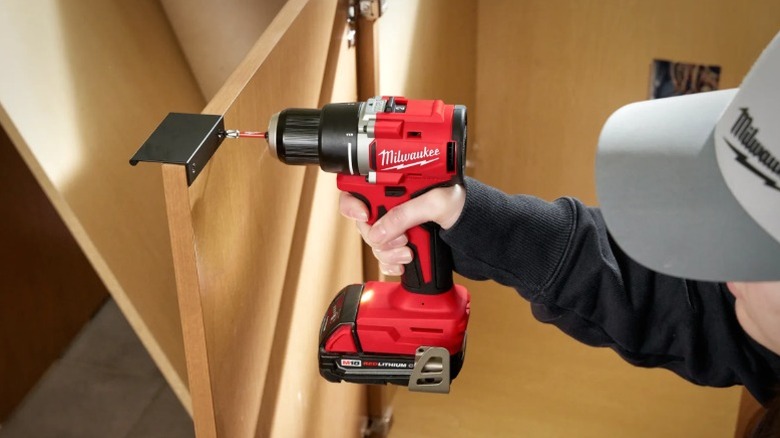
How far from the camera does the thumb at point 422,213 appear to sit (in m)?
0.89

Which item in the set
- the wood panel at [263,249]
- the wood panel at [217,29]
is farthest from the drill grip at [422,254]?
the wood panel at [217,29]

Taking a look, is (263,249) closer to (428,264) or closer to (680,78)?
(428,264)

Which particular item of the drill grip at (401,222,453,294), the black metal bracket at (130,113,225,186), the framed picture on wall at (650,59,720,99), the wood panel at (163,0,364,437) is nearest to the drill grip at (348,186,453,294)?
the drill grip at (401,222,453,294)

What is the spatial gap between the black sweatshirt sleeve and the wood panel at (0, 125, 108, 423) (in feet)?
3.48

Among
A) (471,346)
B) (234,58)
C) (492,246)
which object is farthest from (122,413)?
(492,246)

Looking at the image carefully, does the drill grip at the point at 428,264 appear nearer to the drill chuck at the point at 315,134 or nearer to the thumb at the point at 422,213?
the thumb at the point at 422,213

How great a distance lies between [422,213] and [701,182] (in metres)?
0.32

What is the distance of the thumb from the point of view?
89cm

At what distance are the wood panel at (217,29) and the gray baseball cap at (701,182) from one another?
67cm

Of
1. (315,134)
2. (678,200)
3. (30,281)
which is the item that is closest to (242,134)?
(315,134)

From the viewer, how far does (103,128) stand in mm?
1101

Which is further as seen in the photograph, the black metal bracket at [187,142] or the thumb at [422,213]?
the thumb at [422,213]

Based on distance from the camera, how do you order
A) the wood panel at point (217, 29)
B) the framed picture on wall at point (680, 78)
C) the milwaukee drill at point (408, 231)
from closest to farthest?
the milwaukee drill at point (408, 231), the wood panel at point (217, 29), the framed picture on wall at point (680, 78)

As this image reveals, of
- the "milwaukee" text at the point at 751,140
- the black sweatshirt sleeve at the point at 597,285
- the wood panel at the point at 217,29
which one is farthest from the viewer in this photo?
the wood panel at the point at 217,29
